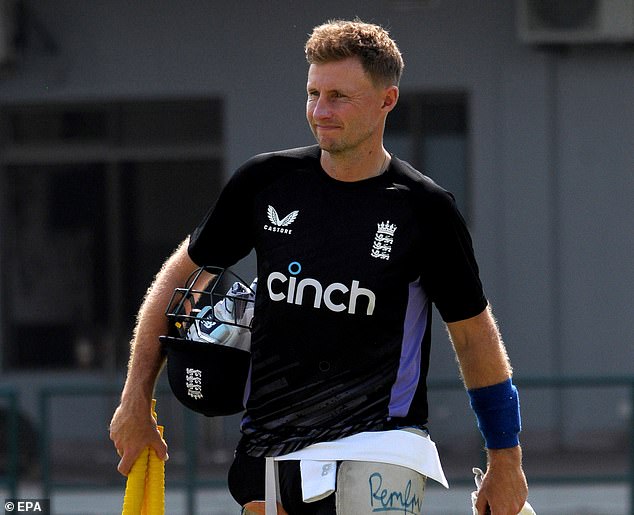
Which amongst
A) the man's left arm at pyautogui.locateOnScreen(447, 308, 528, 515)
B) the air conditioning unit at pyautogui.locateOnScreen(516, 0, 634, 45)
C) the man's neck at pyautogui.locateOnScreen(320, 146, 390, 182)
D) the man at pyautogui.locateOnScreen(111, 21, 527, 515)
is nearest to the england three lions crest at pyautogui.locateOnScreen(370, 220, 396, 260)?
the man at pyautogui.locateOnScreen(111, 21, 527, 515)

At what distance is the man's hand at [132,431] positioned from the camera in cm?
Answer: 393

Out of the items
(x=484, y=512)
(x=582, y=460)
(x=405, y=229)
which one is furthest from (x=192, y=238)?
(x=582, y=460)

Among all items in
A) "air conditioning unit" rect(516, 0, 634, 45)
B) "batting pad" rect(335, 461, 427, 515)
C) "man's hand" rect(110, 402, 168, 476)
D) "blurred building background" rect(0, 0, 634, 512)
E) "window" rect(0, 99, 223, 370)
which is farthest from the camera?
"window" rect(0, 99, 223, 370)

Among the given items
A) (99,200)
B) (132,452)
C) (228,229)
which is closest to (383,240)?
(228,229)

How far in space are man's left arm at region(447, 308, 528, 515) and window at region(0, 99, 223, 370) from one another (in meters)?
7.94

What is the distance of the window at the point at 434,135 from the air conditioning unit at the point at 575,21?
2.67 feet

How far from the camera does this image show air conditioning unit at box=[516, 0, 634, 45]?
11180 millimetres

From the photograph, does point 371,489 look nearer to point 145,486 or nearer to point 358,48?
point 145,486

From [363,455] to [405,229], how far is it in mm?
596

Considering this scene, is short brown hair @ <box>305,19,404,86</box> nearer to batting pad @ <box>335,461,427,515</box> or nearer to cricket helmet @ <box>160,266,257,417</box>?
cricket helmet @ <box>160,266,257,417</box>

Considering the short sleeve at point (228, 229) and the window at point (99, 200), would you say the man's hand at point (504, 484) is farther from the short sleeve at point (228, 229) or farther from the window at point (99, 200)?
the window at point (99, 200)

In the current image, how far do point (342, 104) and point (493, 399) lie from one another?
0.89m

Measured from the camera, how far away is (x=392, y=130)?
37.9ft

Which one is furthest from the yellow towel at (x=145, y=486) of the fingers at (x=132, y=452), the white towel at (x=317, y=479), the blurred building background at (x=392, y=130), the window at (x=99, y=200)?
the window at (x=99, y=200)
